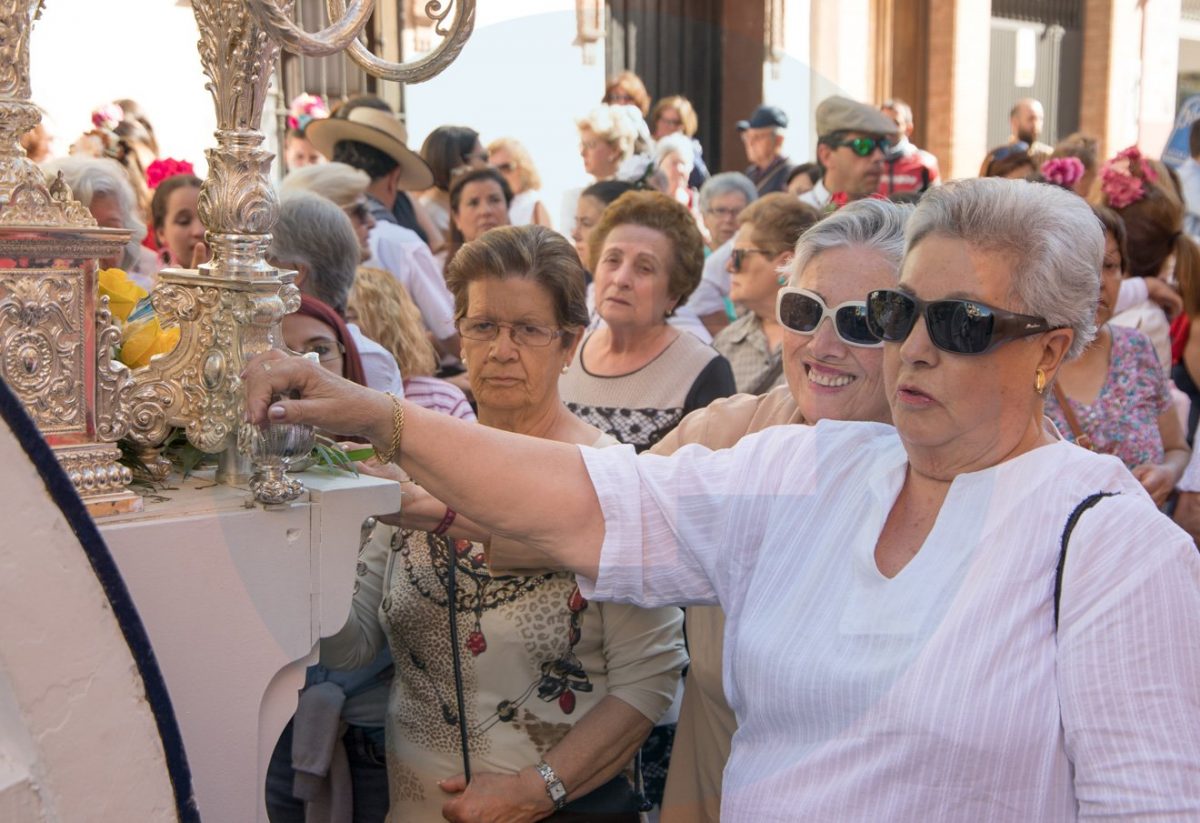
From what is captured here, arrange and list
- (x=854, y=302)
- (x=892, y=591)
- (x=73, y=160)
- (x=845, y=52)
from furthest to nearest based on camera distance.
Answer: (x=845, y=52)
(x=73, y=160)
(x=854, y=302)
(x=892, y=591)

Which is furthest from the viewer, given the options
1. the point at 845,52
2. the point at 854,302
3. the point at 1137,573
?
the point at 845,52

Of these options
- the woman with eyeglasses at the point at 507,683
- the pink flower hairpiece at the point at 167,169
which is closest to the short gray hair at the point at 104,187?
the pink flower hairpiece at the point at 167,169

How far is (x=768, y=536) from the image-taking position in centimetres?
178

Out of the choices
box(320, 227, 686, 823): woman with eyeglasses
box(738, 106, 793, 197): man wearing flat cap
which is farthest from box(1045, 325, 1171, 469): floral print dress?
box(738, 106, 793, 197): man wearing flat cap

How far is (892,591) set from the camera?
1.63m

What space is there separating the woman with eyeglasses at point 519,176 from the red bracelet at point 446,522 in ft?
14.9

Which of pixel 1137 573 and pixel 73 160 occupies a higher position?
pixel 73 160

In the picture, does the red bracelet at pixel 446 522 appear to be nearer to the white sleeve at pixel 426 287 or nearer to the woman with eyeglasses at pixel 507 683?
the woman with eyeglasses at pixel 507 683

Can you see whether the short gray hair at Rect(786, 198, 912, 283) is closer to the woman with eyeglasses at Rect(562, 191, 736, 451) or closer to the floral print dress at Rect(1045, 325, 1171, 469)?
the woman with eyeglasses at Rect(562, 191, 736, 451)

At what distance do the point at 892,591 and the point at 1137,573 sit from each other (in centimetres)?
29

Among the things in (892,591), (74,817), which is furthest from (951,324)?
(74,817)

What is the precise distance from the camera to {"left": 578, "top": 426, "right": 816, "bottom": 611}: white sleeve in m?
1.79

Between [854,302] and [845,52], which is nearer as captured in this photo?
[854,302]

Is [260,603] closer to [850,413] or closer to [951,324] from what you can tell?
[951,324]
